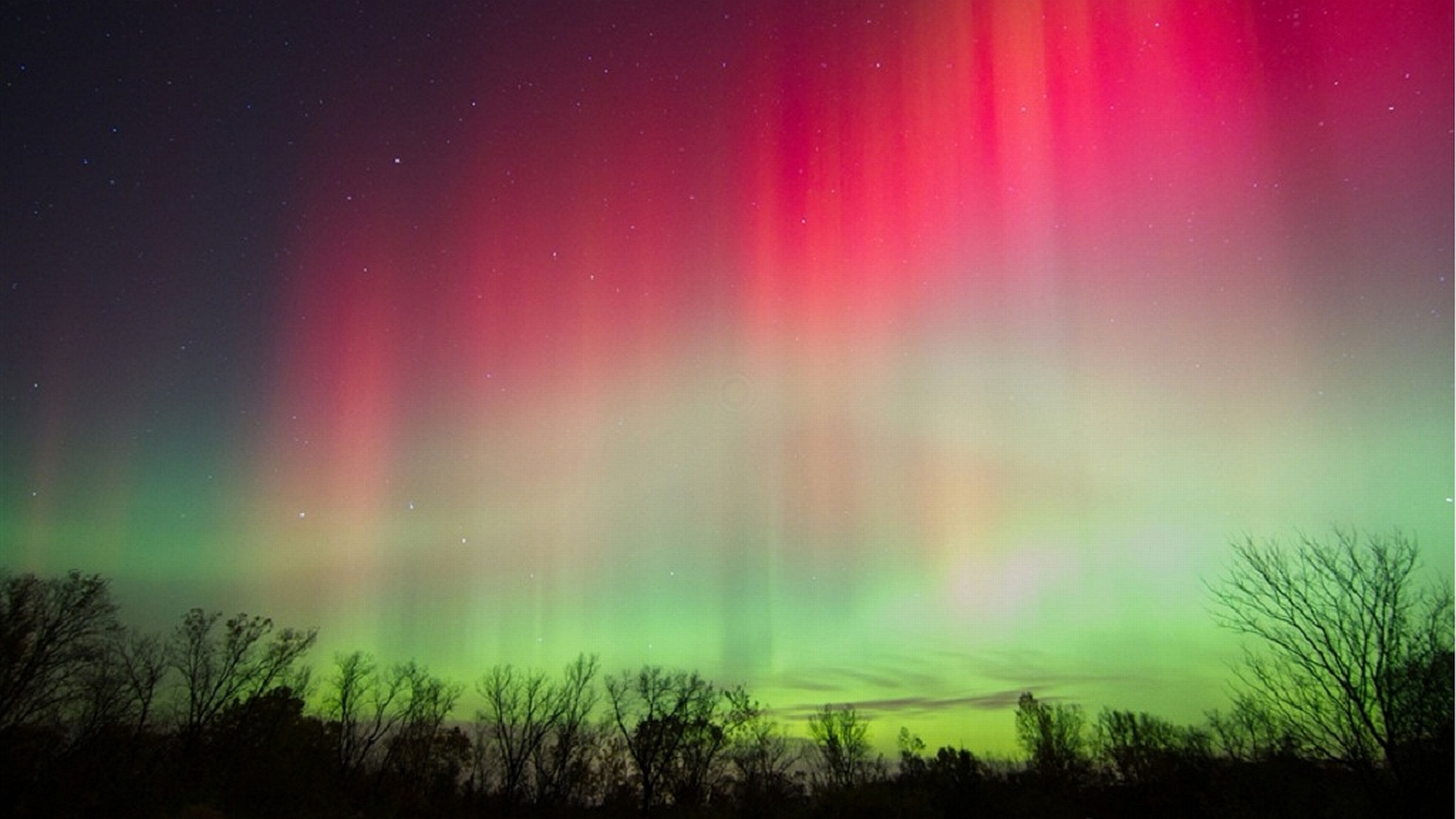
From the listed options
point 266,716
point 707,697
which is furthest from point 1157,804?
point 266,716

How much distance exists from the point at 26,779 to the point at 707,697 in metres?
53.5

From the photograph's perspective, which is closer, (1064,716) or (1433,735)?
(1433,735)

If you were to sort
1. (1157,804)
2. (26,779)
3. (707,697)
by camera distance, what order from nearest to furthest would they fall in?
(26,779) → (1157,804) → (707,697)

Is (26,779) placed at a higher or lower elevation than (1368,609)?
lower

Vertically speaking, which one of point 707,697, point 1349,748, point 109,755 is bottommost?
point 707,697

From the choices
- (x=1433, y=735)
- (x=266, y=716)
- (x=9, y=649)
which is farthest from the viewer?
(x=266, y=716)

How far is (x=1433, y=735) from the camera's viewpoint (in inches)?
765

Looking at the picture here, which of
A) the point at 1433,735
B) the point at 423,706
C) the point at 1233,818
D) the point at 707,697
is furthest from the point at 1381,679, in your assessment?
the point at 423,706

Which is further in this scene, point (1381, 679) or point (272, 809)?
point (272, 809)

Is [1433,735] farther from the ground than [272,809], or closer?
farther from the ground

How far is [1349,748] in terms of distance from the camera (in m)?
20.2

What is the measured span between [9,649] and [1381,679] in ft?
168

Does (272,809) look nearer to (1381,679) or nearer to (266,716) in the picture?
(266,716)

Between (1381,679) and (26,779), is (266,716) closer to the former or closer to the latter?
(26,779)
